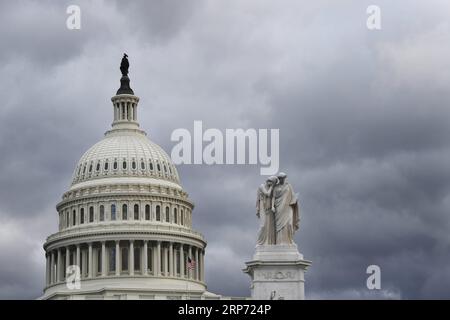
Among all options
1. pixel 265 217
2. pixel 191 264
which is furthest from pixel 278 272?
pixel 191 264

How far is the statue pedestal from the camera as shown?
71.4 m

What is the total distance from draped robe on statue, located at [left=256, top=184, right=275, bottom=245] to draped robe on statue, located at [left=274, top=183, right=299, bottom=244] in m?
0.25

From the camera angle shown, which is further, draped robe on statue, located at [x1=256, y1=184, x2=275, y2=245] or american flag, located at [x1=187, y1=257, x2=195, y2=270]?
american flag, located at [x1=187, y1=257, x2=195, y2=270]

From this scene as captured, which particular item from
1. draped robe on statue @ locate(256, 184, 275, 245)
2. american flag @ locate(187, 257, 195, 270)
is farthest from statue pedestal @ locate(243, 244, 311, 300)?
american flag @ locate(187, 257, 195, 270)

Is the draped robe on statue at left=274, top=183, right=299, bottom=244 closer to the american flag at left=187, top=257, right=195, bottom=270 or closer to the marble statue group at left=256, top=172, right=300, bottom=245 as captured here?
the marble statue group at left=256, top=172, right=300, bottom=245

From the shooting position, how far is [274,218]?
72.4 m

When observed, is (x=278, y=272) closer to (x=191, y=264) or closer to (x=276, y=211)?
(x=276, y=211)

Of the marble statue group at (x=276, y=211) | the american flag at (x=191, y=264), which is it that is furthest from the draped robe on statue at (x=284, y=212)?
the american flag at (x=191, y=264)

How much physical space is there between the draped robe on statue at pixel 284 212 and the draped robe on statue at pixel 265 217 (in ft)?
0.81

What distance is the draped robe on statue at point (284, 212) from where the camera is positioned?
7200cm

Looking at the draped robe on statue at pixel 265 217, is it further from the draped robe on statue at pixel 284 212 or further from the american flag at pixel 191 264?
the american flag at pixel 191 264
